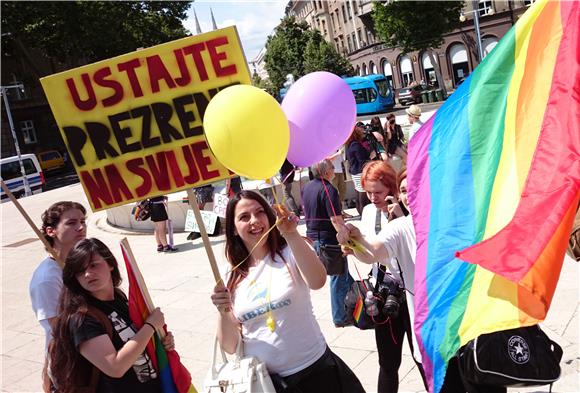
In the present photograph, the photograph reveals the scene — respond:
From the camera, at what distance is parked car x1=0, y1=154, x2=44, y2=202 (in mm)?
27906

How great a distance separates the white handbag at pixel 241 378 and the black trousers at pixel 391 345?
113 cm

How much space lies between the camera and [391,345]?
3.73 metres

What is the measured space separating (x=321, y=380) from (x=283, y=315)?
A: 14.1 inches

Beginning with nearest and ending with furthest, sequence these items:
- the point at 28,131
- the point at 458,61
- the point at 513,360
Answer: the point at 513,360 < the point at 28,131 < the point at 458,61

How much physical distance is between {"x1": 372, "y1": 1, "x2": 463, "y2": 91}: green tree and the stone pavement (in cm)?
3313

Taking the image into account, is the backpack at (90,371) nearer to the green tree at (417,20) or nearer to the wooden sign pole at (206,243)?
the wooden sign pole at (206,243)

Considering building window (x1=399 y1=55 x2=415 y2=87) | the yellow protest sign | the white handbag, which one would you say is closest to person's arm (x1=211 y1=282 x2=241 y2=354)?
the white handbag

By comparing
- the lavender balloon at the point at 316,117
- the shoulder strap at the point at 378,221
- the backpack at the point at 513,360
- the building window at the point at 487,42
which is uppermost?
the lavender balloon at the point at 316,117

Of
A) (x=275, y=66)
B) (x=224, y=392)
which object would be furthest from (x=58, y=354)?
(x=275, y=66)

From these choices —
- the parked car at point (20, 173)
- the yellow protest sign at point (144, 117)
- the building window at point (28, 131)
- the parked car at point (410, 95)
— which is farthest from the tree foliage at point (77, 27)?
the yellow protest sign at point (144, 117)

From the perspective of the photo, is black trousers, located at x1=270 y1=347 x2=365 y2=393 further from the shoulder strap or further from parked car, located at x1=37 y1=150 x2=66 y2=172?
parked car, located at x1=37 y1=150 x2=66 y2=172

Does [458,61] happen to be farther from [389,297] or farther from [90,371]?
[90,371]

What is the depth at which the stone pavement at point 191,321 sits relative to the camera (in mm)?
4816

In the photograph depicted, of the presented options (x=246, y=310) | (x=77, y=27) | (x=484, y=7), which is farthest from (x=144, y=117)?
(x=484, y=7)
